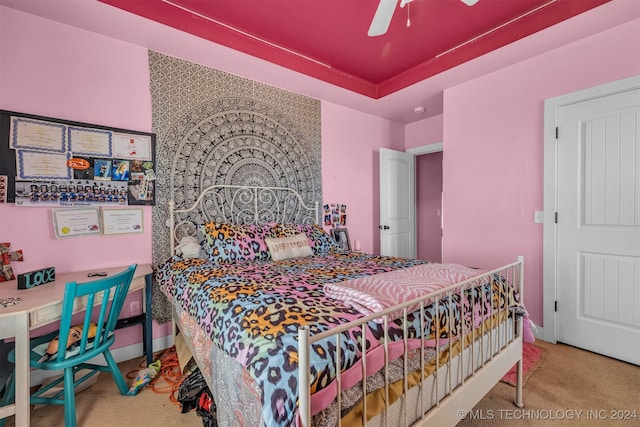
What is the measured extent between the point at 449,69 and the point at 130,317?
3434 millimetres

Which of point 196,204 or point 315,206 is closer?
point 196,204

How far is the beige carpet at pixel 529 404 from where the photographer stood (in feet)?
5.18

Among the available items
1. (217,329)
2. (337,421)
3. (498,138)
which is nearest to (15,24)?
(217,329)

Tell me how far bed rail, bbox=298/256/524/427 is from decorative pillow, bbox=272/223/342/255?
1459 mm

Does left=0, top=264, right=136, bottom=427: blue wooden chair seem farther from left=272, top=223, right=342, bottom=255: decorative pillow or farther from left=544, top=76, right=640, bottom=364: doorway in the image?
left=544, top=76, right=640, bottom=364: doorway

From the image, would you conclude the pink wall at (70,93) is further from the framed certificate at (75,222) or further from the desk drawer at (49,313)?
the desk drawer at (49,313)

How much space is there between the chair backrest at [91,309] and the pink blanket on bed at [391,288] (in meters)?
1.16

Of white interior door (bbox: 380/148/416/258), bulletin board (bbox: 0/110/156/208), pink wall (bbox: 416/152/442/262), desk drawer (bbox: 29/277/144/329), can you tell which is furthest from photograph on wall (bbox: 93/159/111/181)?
pink wall (bbox: 416/152/442/262)

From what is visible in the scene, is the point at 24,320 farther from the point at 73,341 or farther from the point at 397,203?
the point at 397,203

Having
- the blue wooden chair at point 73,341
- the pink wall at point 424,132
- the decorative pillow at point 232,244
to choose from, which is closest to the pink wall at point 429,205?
the pink wall at point 424,132

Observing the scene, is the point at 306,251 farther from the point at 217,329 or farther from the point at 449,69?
the point at 449,69

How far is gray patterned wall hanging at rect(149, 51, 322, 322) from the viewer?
244 centimetres

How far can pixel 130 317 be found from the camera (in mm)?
2211

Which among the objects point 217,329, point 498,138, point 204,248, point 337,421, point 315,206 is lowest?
point 337,421
